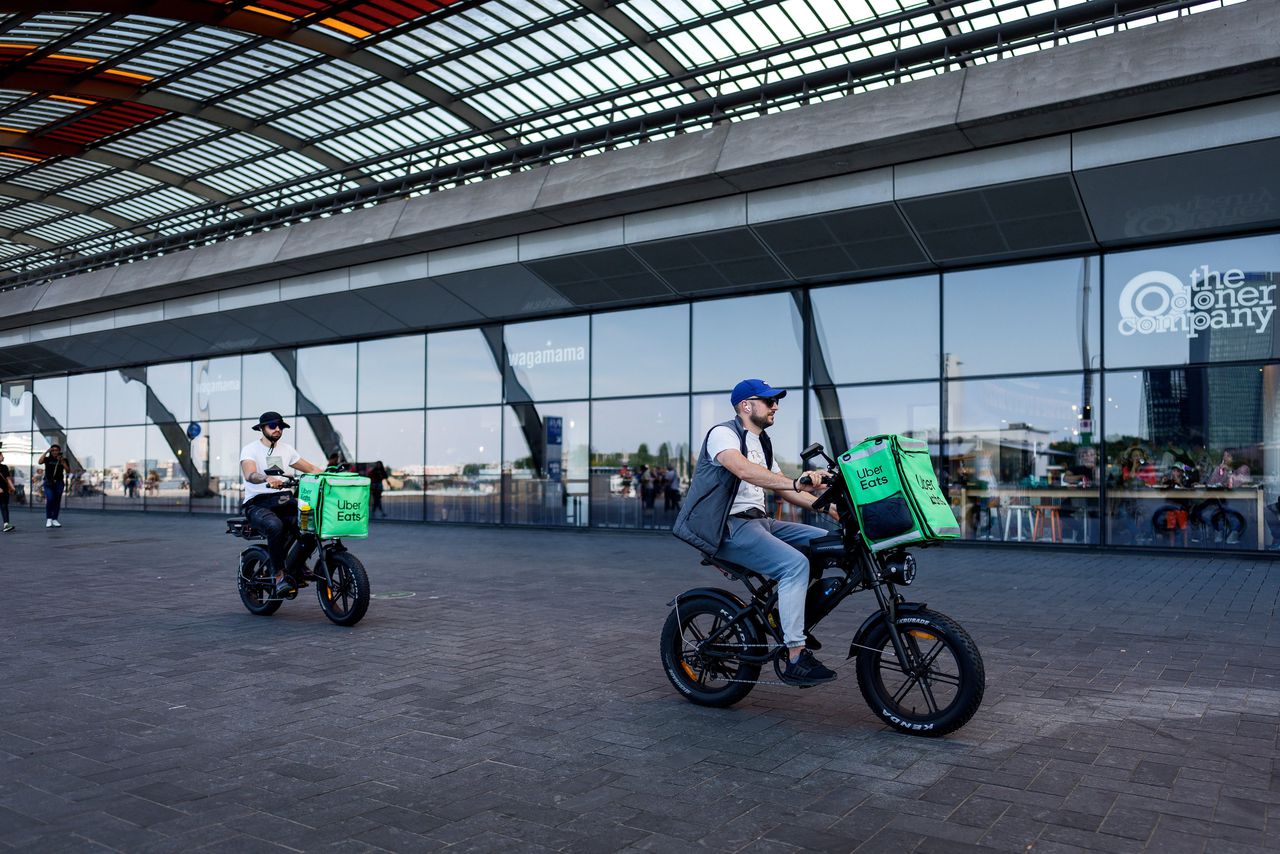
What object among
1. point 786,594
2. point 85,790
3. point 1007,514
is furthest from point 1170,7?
point 85,790

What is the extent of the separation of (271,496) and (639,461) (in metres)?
12.0

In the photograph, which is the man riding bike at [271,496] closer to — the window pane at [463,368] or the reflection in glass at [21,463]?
the window pane at [463,368]

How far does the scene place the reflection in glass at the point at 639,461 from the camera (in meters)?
19.4

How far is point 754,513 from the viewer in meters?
5.06

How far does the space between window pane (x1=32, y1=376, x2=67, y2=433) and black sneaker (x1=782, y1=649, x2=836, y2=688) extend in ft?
114

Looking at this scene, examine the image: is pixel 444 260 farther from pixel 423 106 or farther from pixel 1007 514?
pixel 1007 514

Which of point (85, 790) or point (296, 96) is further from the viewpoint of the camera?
point (296, 96)

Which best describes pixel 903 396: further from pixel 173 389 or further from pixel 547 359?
pixel 173 389

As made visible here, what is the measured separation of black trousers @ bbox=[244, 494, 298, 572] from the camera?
811cm

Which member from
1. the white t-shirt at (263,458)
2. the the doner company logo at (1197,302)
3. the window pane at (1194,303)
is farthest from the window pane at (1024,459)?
the white t-shirt at (263,458)

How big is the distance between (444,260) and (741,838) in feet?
57.5

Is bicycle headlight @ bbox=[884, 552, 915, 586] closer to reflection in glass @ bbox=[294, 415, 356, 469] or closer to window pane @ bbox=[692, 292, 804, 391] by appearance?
window pane @ bbox=[692, 292, 804, 391]

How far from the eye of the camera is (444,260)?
19.5 metres

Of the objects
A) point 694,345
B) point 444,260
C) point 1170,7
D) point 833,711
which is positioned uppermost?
point 1170,7
